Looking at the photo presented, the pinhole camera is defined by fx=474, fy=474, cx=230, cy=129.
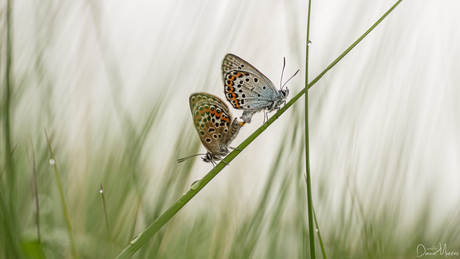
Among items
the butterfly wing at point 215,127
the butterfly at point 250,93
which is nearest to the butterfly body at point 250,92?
the butterfly at point 250,93

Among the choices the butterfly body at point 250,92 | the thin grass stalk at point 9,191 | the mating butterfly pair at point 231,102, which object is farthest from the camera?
the butterfly body at point 250,92

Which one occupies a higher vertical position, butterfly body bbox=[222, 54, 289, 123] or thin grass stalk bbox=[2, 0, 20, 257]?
butterfly body bbox=[222, 54, 289, 123]

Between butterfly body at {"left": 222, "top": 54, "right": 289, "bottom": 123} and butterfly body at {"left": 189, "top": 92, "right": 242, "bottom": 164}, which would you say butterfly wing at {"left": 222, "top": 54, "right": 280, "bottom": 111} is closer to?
butterfly body at {"left": 222, "top": 54, "right": 289, "bottom": 123}

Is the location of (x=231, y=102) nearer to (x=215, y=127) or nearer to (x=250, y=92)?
(x=250, y=92)

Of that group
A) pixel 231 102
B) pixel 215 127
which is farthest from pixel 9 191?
pixel 231 102

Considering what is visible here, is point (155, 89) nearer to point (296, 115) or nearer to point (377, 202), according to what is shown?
point (296, 115)

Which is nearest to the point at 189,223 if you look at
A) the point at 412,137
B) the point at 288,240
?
the point at 288,240

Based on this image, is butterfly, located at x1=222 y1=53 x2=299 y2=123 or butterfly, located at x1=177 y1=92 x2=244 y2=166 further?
butterfly, located at x1=222 y1=53 x2=299 y2=123

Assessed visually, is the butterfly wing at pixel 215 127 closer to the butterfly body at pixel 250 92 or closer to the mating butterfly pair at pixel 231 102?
the mating butterfly pair at pixel 231 102

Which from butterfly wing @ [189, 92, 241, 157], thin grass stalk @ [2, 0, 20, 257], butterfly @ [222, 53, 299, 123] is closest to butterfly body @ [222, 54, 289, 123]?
butterfly @ [222, 53, 299, 123]
